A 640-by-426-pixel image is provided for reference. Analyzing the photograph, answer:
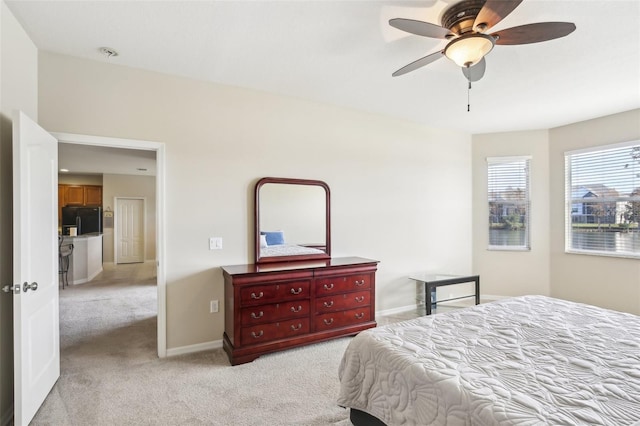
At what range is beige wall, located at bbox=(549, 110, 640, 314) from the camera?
3883 millimetres

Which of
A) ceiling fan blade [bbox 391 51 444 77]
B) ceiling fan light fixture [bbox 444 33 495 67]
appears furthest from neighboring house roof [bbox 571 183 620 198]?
ceiling fan blade [bbox 391 51 444 77]

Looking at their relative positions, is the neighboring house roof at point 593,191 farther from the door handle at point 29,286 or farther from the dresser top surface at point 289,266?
the door handle at point 29,286

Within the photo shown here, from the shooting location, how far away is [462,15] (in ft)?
6.15

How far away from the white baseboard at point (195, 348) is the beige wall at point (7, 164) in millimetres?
1135

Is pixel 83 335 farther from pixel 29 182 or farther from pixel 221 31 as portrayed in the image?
pixel 221 31

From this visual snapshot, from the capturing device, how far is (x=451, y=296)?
16.0 feet

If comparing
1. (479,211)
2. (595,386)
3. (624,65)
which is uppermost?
(624,65)

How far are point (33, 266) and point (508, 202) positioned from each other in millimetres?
5624

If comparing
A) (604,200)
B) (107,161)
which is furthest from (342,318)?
(107,161)

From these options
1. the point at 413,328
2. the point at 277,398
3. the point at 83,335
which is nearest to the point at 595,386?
the point at 413,328

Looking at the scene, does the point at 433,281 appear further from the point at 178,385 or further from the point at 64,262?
the point at 64,262

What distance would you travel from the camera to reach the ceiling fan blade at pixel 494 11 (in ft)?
5.03

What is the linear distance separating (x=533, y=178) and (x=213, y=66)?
4695mm

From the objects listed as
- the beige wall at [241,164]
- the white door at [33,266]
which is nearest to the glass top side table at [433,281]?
the beige wall at [241,164]
